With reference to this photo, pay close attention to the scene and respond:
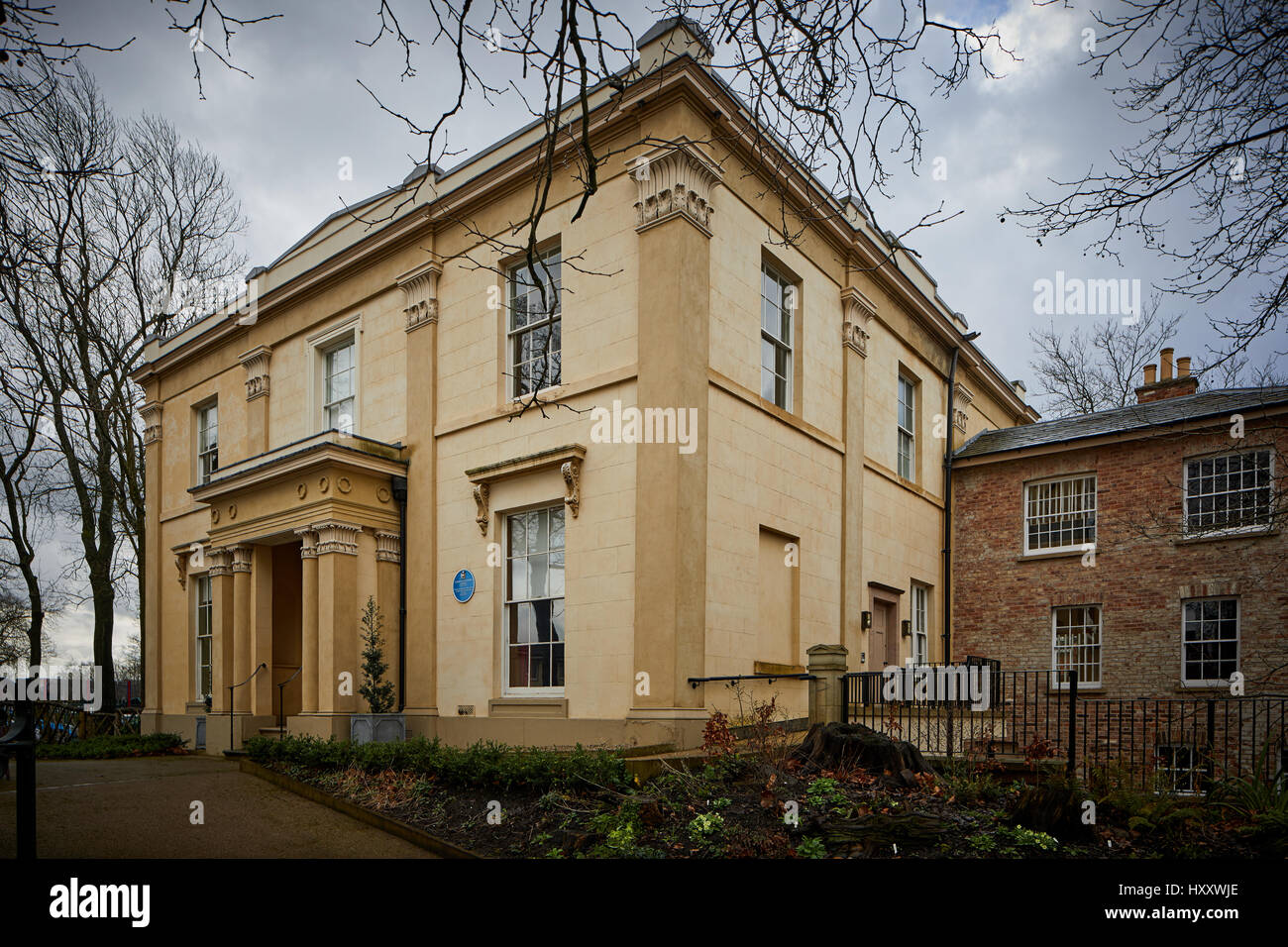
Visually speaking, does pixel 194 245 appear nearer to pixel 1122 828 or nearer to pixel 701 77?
pixel 701 77

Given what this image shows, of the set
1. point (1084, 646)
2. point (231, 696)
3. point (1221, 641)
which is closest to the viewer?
point (231, 696)

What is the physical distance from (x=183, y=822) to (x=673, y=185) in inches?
370

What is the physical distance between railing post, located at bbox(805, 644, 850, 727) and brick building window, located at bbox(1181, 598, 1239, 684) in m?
9.35

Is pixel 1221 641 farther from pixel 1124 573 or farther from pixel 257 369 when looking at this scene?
pixel 257 369

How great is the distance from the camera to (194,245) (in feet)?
83.9

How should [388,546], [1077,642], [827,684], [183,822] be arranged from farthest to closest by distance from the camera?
1. [1077,642]
2. [388,546]
3. [827,684]
4. [183,822]

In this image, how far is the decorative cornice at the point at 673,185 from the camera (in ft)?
39.3

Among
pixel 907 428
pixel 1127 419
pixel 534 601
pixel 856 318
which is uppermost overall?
pixel 856 318

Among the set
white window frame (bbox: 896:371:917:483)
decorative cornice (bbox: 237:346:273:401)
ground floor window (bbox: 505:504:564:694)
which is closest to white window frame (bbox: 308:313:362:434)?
decorative cornice (bbox: 237:346:273:401)

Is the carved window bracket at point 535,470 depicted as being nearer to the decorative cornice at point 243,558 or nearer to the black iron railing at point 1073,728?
the black iron railing at point 1073,728

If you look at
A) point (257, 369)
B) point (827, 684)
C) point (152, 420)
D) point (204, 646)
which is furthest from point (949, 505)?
point (152, 420)

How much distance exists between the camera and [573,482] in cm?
1251

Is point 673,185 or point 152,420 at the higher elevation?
point 673,185

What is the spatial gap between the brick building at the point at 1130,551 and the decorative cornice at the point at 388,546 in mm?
12049
